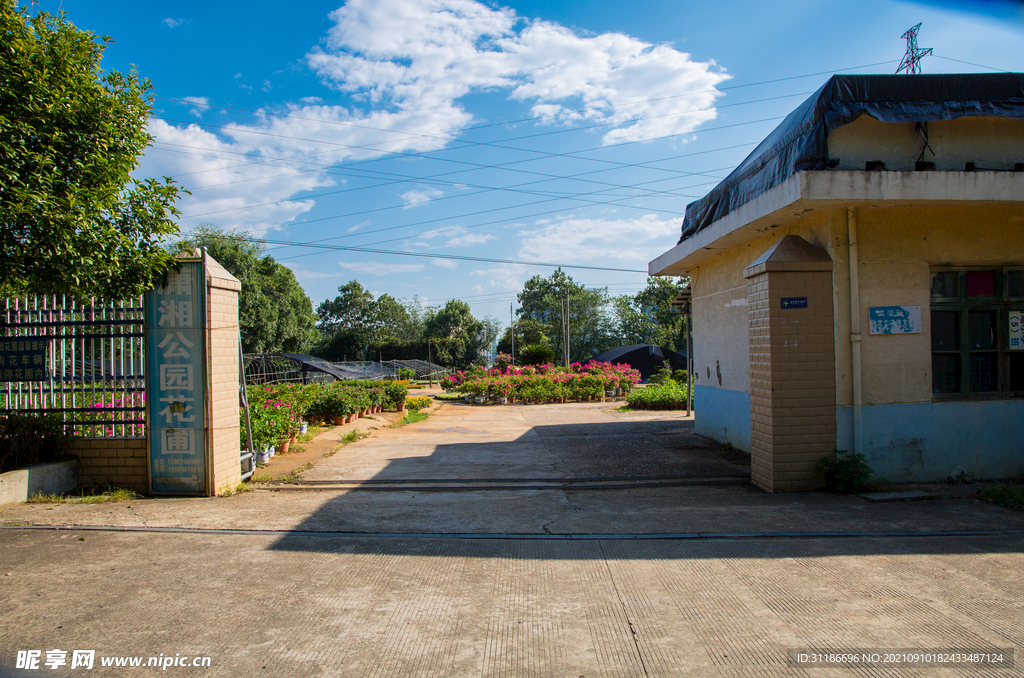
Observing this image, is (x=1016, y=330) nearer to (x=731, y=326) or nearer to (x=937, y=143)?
(x=937, y=143)

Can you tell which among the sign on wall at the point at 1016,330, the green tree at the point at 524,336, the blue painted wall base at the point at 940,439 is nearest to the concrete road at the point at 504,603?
the blue painted wall base at the point at 940,439

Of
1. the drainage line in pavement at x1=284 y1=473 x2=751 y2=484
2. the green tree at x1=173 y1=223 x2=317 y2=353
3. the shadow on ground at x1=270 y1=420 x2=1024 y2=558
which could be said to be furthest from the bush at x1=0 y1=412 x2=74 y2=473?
the green tree at x1=173 y1=223 x2=317 y2=353

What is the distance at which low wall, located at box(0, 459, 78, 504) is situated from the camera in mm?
6062

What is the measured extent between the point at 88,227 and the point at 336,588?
14.6 ft

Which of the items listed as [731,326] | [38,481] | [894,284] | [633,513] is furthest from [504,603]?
[731,326]

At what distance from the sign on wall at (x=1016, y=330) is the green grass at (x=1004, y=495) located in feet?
5.80

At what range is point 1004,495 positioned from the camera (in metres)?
5.99

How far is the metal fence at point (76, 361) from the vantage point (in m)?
6.68

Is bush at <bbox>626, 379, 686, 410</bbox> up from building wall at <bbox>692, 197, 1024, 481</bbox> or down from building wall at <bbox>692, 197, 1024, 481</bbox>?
down

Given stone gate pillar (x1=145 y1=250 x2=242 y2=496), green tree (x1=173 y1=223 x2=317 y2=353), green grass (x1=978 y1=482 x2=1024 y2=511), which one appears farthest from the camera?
green tree (x1=173 y1=223 x2=317 y2=353)

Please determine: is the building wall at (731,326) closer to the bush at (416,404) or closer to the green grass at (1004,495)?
the green grass at (1004,495)

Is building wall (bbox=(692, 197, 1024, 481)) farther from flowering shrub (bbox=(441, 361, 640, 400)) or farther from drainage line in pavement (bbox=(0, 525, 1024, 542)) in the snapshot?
flowering shrub (bbox=(441, 361, 640, 400))

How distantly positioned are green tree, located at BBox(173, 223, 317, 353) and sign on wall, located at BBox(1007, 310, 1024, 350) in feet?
124

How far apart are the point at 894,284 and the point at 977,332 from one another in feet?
4.61
